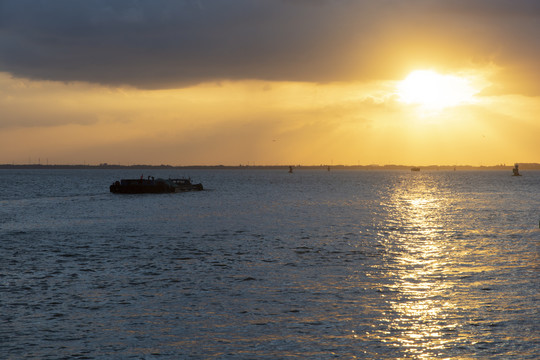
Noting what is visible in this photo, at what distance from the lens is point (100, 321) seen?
17.1 m

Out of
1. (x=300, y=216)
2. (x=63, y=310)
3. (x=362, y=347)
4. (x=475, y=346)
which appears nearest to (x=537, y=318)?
(x=475, y=346)

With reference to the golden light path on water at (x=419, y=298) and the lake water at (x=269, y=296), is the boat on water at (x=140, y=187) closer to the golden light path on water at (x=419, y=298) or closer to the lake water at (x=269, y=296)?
the lake water at (x=269, y=296)

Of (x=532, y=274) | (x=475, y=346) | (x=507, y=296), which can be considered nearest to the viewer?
(x=475, y=346)

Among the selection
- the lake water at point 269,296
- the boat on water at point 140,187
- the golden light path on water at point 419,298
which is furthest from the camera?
the boat on water at point 140,187

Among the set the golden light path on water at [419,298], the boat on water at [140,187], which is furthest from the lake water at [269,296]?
the boat on water at [140,187]

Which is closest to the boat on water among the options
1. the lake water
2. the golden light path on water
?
A: the lake water

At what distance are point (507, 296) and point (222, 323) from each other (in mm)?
10610

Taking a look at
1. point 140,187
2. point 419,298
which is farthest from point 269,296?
point 140,187

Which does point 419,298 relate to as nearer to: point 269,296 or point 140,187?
point 269,296

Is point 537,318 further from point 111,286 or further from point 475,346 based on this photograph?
point 111,286

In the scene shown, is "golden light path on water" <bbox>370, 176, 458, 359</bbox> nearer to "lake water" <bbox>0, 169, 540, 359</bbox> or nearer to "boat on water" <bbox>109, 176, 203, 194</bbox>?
"lake water" <bbox>0, 169, 540, 359</bbox>

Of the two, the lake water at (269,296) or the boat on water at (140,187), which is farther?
the boat on water at (140,187)

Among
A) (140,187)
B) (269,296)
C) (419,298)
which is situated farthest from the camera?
(140,187)

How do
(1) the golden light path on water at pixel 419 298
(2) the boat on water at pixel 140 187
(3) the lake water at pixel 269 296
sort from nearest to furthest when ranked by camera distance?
(3) the lake water at pixel 269 296 → (1) the golden light path on water at pixel 419 298 → (2) the boat on water at pixel 140 187
